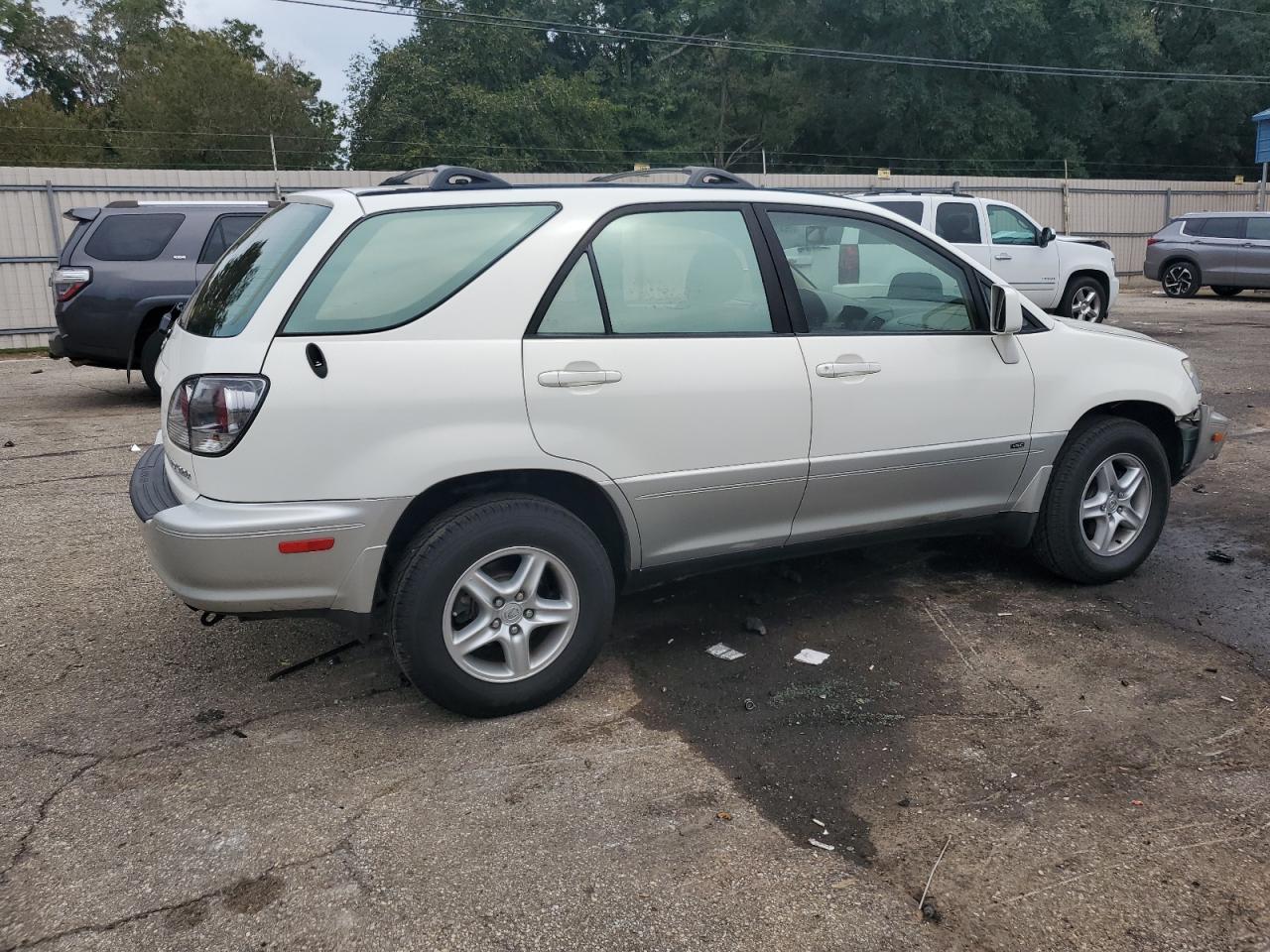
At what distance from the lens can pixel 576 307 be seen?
3721mm

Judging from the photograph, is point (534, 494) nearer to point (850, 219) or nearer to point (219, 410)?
point (219, 410)

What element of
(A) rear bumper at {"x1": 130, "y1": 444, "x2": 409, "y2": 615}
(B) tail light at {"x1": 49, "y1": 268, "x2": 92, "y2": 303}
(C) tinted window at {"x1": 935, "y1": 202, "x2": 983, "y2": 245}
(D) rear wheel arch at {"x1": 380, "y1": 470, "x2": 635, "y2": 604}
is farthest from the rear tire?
(C) tinted window at {"x1": 935, "y1": 202, "x2": 983, "y2": 245}

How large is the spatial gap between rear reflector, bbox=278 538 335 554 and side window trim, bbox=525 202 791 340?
3.04 feet

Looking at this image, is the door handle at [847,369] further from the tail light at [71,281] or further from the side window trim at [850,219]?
the tail light at [71,281]

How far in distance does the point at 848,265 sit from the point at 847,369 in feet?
2.00

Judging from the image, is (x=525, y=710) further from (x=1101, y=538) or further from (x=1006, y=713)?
(x=1101, y=538)

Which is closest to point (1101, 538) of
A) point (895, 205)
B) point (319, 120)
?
point (895, 205)

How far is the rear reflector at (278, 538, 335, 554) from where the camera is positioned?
331 cm

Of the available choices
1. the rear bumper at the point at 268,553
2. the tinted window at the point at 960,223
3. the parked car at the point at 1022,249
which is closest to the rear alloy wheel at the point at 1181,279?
the parked car at the point at 1022,249

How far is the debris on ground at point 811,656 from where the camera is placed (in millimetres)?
4160

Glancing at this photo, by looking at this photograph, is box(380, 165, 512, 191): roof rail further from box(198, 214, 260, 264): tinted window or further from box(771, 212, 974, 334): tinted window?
box(198, 214, 260, 264): tinted window

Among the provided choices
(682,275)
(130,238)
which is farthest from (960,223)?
(682,275)

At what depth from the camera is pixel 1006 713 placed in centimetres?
371

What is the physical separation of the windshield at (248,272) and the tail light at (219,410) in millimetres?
213
